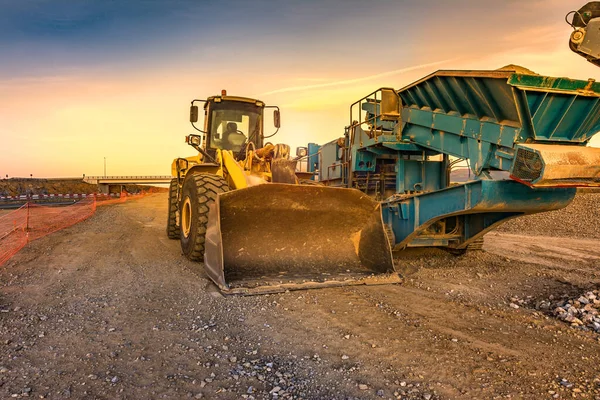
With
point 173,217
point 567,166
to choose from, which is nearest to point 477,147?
point 567,166

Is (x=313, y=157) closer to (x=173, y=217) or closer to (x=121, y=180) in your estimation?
(x=173, y=217)

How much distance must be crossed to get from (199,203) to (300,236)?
5.13 ft

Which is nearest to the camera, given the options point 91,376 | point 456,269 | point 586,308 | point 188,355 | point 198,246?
point 91,376

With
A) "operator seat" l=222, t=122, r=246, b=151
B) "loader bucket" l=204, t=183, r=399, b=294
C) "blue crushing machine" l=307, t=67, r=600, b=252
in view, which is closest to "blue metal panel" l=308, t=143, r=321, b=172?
"blue crushing machine" l=307, t=67, r=600, b=252

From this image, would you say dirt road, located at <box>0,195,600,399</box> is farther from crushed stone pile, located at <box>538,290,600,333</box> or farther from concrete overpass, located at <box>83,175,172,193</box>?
concrete overpass, located at <box>83,175,172,193</box>

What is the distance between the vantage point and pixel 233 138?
8.31m

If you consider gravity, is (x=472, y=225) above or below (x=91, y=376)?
above

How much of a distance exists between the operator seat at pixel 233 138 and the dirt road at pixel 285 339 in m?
2.73

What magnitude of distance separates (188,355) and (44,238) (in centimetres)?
760

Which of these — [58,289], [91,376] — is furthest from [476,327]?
[58,289]

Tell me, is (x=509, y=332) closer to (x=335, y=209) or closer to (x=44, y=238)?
(x=335, y=209)

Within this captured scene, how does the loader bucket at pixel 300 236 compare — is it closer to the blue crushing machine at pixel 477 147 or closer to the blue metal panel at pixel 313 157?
the blue crushing machine at pixel 477 147

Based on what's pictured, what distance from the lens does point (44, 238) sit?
943 cm

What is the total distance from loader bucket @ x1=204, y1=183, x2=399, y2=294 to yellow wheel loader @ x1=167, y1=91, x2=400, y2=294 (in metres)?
0.01
